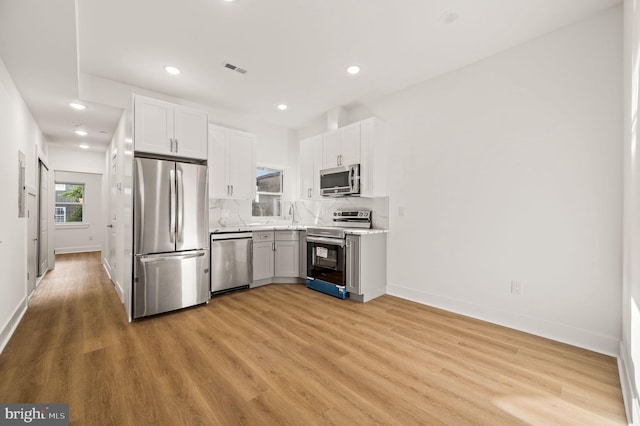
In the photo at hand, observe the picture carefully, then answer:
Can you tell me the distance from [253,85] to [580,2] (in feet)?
11.0

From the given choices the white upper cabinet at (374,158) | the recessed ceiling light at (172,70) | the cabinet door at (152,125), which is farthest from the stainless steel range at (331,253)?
the recessed ceiling light at (172,70)

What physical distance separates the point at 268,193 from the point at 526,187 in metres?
3.87

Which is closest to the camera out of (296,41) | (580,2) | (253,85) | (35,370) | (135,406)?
(135,406)

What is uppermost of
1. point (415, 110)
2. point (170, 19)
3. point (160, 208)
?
point (170, 19)

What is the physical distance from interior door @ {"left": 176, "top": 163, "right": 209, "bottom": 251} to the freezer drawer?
0.49 ft

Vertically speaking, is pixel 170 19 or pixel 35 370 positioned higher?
pixel 170 19

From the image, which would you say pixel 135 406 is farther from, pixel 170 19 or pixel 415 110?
pixel 415 110

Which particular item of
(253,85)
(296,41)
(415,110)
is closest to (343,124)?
(415,110)

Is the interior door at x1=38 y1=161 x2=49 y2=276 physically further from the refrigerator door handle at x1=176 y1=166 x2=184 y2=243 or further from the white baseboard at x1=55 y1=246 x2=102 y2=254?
the refrigerator door handle at x1=176 y1=166 x2=184 y2=243

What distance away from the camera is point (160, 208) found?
329 cm

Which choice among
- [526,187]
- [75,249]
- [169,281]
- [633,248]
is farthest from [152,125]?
[75,249]

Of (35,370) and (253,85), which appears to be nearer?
(35,370)

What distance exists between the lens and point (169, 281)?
3336 mm

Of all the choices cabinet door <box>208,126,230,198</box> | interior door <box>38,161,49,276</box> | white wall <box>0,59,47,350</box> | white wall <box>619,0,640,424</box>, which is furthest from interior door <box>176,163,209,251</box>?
white wall <box>619,0,640,424</box>
